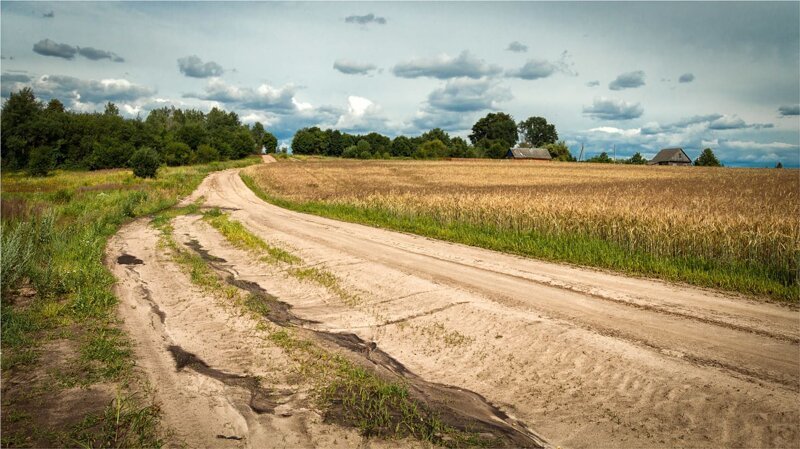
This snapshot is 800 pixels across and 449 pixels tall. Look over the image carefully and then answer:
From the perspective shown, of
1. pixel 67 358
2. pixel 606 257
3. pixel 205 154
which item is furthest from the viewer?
pixel 205 154

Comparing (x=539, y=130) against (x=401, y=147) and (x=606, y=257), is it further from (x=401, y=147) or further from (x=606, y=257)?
(x=606, y=257)

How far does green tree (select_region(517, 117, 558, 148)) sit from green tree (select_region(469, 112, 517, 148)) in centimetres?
759

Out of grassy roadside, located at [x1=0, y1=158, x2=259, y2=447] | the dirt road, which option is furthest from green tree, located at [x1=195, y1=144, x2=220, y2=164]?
the dirt road

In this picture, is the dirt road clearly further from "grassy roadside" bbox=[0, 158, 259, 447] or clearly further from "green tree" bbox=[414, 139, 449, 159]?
"green tree" bbox=[414, 139, 449, 159]

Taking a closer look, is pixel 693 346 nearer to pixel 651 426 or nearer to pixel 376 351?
pixel 651 426

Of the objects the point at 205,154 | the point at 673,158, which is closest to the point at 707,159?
the point at 673,158

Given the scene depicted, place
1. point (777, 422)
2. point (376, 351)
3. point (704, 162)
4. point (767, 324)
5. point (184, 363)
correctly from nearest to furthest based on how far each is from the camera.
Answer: point (777, 422), point (184, 363), point (376, 351), point (767, 324), point (704, 162)

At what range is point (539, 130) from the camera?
166500 millimetres

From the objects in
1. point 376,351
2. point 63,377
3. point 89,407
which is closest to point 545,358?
point 376,351

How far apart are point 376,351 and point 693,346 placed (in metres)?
4.47

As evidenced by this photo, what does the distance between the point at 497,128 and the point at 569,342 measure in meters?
158

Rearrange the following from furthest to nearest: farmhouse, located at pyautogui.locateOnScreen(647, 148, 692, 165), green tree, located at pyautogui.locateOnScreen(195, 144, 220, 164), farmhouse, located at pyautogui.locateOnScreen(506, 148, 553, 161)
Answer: farmhouse, located at pyautogui.locateOnScreen(506, 148, 553, 161), farmhouse, located at pyautogui.locateOnScreen(647, 148, 692, 165), green tree, located at pyautogui.locateOnScreen(195, 144, 220, 164)

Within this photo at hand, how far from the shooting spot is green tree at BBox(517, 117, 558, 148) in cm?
16588

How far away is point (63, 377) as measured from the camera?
228 inches
